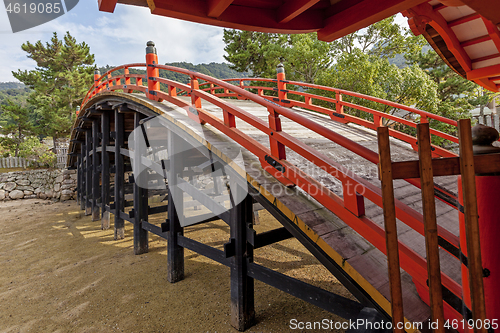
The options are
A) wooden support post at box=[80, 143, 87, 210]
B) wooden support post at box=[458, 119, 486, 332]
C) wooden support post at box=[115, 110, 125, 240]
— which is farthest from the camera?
wooden support post at box=[80, 143, 87, 210]

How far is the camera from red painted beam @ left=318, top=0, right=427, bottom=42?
215cm

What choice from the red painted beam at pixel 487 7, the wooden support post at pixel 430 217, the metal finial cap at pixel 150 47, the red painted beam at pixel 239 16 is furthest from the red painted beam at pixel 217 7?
the metal finial cap at pixel 150 47

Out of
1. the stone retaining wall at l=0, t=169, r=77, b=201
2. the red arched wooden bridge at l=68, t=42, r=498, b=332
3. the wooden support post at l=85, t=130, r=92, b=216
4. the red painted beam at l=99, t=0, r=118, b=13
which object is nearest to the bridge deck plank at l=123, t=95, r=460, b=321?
the red arched wooden bridge at l=68, t=42, r=498, b=332

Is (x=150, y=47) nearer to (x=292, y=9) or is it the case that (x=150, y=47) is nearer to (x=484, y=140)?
(x=292, y=9)

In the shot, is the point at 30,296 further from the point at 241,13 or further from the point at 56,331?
the point at 241,13

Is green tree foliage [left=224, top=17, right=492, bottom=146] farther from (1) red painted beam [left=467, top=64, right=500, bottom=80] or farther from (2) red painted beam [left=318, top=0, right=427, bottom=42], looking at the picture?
(2) red painted beam [left=318, top=0, right=427, bottom=42]

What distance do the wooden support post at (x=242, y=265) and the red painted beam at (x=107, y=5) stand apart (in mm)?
2140

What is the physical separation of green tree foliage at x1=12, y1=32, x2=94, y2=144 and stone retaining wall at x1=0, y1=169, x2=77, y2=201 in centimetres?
392

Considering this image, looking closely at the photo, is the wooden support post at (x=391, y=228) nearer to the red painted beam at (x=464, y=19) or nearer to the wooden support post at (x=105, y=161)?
the red painted beam at (x=464, y=19)

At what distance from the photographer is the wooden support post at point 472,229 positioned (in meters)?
1.22

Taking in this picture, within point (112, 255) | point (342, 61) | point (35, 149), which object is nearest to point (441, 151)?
point (112, 255)

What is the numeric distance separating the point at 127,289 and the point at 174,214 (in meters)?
1.58

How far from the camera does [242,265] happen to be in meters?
3.35

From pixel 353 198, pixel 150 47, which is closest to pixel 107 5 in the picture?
pixel 353 198
